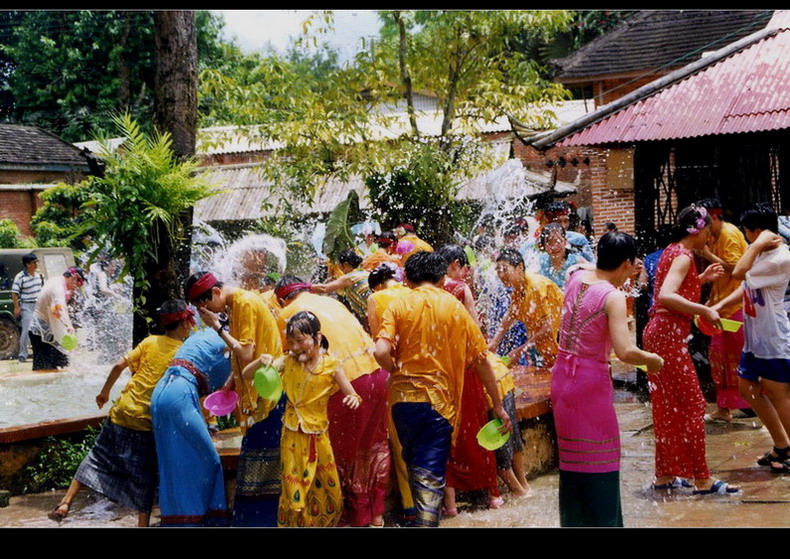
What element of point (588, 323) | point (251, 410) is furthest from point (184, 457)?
point (588, 323)

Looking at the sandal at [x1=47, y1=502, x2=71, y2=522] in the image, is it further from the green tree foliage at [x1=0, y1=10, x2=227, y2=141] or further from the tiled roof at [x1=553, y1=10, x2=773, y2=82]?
the tiled roof at [x1=553, y1=10, x2=773, y2=82]

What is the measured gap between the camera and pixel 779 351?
6.94 m

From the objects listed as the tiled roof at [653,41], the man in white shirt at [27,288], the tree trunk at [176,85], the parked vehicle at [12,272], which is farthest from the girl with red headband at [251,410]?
the parked vehicle at [12,272]

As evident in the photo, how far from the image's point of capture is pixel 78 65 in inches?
523

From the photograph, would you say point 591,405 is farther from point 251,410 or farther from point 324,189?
point 324,189

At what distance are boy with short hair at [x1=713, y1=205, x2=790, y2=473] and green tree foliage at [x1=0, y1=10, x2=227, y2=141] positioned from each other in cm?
663

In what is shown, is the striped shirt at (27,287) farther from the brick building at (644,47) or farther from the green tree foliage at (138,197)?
the brick building at (644,47)

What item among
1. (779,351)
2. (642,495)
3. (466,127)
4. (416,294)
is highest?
(466,127)

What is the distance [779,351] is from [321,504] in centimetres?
339

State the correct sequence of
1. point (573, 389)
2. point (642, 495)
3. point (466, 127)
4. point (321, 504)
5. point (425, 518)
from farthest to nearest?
point (466, 127) < point (642, 495) < point (321, 504) < point (425, 518) < point (573, 389)

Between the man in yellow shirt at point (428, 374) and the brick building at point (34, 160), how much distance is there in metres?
6.26

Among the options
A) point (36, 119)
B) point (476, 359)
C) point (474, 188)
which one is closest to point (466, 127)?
point (474, 188)

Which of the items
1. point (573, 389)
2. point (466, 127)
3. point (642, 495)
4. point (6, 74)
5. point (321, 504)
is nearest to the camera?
point (573, 389)
